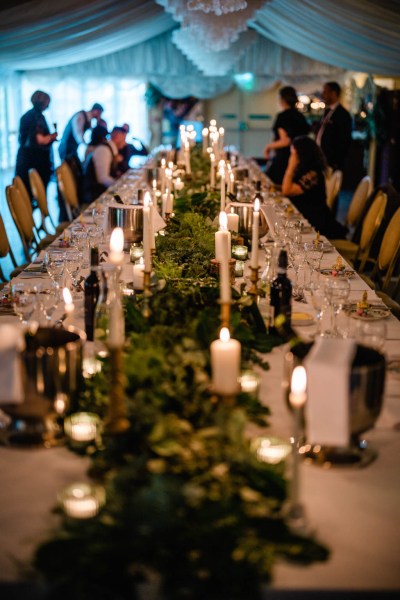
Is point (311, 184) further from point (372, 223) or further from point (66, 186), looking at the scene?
point (66, 186)

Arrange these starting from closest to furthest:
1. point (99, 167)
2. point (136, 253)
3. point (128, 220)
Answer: point (136, 253)
point (128, 220)
point (99, 167)

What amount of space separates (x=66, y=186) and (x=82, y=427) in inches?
232

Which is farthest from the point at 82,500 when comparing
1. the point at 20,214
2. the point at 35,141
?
the point at 35,141

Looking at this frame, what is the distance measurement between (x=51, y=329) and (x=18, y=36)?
6.37m

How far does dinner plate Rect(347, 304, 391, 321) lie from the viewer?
2842mm

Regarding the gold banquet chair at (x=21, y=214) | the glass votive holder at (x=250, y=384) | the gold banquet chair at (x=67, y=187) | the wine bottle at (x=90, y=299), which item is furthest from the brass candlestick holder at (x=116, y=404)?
the gold banquet chair at (x=67, y=187)

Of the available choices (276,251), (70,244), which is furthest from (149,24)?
(276,251)

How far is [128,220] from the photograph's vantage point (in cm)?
401

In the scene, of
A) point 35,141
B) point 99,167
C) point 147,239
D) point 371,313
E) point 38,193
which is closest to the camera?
point 147,239

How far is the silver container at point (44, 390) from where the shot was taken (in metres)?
1.64

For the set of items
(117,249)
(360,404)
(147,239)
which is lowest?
(360,404)

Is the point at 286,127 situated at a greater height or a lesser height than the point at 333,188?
greater

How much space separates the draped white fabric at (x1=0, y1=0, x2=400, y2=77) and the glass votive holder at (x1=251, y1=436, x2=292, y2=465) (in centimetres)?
494

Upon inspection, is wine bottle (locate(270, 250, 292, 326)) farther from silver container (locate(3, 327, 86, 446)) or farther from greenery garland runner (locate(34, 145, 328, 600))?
silver container (locate(3, 327, 86, 446))
